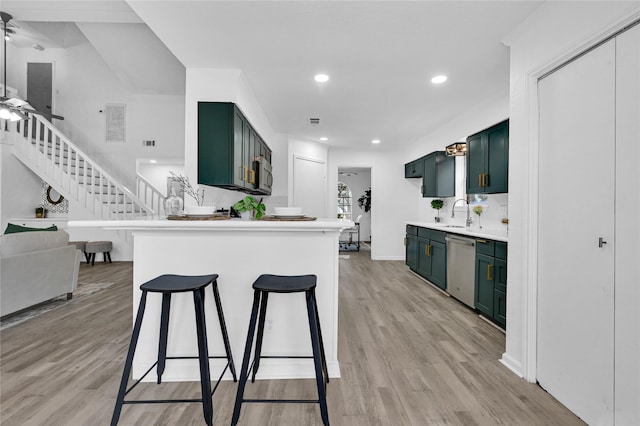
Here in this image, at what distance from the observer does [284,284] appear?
185cm

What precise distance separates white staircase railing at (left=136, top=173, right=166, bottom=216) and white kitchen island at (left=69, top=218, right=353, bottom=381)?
5.22 m

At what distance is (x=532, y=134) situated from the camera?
2.17m

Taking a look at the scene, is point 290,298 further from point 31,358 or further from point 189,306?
point 31,358

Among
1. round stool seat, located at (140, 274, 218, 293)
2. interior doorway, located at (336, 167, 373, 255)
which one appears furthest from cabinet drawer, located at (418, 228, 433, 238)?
interior doorway, located at (336, 167, 373, 255)

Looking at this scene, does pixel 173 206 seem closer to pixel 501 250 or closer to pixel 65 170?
pixel 501 250

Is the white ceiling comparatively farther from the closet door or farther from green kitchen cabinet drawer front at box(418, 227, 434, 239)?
green kitchen cabinet drawer front at box(418, 227, 434, 239)

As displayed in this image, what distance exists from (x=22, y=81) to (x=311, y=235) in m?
8.32

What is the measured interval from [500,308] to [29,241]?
5.03 meters

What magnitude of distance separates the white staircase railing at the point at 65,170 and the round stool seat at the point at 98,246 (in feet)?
1.85

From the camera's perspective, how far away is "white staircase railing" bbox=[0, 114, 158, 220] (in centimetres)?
590

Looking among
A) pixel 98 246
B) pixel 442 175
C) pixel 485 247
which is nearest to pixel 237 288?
pixel 485 247

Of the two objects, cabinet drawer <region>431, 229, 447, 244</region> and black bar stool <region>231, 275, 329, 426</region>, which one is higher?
cabinet drawer <region>431, 229, 447, 244</region>

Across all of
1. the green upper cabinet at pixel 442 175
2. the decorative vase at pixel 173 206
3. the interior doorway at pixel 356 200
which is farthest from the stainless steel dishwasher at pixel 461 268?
the interior doorway at pixel 356 200

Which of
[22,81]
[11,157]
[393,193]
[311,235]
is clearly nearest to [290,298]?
[311,235]
